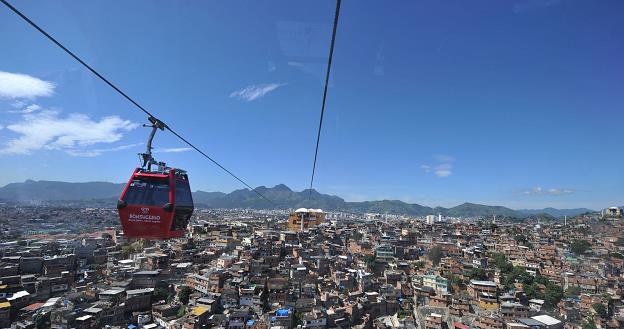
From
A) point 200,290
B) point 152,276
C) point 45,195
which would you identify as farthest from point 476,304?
point 45,195

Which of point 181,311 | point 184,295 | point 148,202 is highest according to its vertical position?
point 148,202

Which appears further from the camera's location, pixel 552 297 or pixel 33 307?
pixel 552 297

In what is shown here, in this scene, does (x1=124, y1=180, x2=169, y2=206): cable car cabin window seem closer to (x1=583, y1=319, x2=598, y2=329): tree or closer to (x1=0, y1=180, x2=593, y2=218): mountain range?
(x1=583, y1=319, x2=598, y2=329): tree

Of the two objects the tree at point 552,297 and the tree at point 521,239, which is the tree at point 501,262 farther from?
the tree at point 521,239

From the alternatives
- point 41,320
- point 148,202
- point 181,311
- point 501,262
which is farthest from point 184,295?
point 501,262

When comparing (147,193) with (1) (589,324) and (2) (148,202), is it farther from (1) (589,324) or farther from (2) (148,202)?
(1) (589,324)

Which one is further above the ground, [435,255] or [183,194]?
[183,194]
